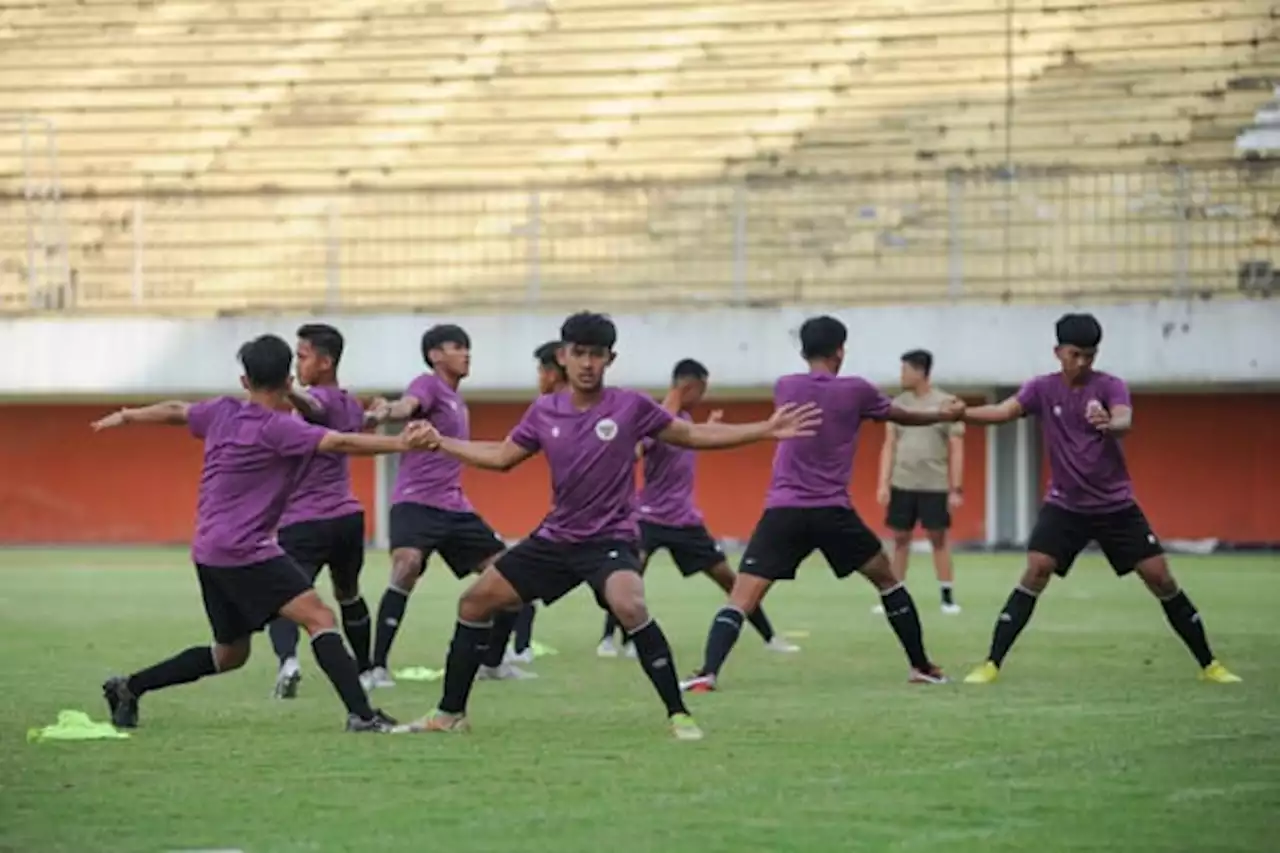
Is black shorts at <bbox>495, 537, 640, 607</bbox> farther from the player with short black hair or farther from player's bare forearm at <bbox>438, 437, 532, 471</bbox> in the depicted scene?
the player with short black hair

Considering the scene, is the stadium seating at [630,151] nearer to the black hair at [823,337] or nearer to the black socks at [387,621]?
the black socks at [387,621]

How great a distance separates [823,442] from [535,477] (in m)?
18.8

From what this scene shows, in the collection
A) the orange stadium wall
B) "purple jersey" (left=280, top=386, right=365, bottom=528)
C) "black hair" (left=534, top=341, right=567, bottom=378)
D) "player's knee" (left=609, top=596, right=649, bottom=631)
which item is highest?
"black hair" (left=534, top=341, right=567, bottom=378)

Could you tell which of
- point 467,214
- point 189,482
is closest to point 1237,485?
point 467,214

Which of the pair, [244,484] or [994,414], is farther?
[994,414]

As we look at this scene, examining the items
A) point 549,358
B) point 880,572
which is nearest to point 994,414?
point 880,572

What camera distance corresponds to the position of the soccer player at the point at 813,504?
13039mm

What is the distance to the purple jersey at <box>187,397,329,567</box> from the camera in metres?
10.9

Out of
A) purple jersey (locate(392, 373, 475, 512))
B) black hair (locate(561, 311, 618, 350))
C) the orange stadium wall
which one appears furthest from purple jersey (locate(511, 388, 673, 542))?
the orange stadium wall

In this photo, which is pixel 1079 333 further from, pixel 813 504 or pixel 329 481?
pixel 329 481

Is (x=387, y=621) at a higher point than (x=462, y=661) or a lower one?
lower

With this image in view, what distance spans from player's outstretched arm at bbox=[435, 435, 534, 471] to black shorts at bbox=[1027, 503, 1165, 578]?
140 inches

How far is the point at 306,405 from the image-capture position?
40.7 ft

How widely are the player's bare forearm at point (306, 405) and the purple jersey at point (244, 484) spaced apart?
115 centimetres
